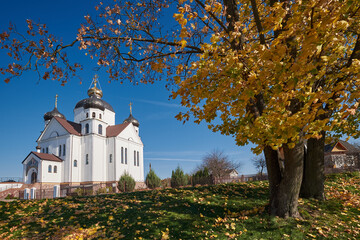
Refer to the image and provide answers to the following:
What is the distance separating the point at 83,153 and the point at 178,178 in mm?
18290

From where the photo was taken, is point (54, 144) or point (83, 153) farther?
point (54, 144)

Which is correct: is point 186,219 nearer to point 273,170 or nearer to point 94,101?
point 273,170

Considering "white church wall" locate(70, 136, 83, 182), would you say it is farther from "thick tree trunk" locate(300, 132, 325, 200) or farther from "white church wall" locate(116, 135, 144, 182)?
"thick tree trunk" locate(300, 132, 325, 200)

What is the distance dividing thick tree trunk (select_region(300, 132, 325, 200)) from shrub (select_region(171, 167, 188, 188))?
64.2 ft

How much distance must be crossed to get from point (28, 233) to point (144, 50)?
6255 millimetres

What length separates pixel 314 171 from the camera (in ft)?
27.3

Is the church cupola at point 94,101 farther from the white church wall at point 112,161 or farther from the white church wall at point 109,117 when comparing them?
the white church wall at point 112,161

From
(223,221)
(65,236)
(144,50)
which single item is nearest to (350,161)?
(223,221)

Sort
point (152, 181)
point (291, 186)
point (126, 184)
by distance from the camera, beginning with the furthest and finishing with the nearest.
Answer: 1. point (152, 181)
2. point (126, 184)
3. point (291, 186)

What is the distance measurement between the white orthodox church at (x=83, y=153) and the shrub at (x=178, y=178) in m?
9.20

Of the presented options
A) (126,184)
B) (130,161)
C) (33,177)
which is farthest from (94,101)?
(126,184)

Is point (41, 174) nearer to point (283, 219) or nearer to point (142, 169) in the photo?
point (142, 169)

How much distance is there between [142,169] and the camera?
142 feet

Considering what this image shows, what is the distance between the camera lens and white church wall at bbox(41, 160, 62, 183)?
3312 centimetres
